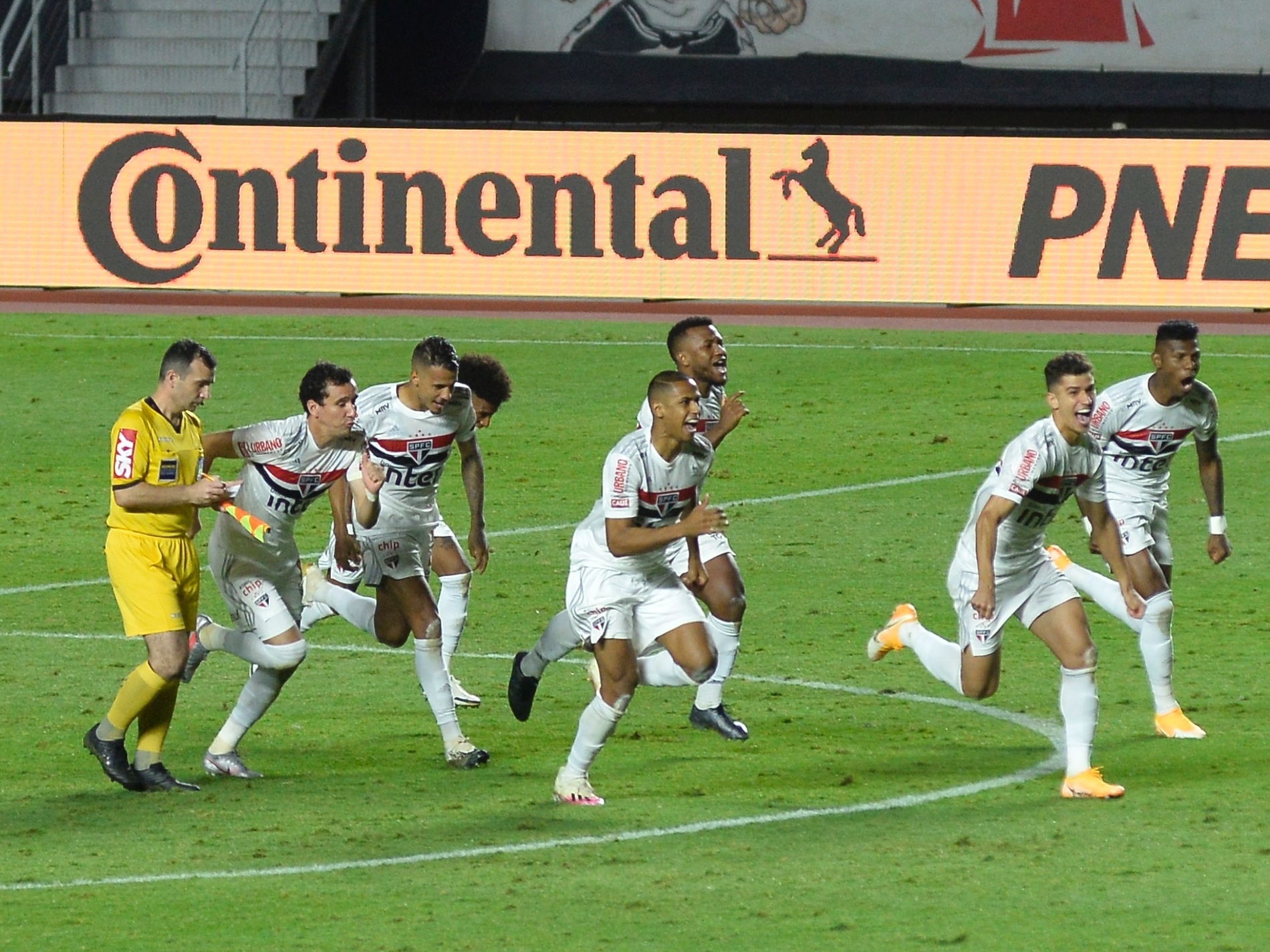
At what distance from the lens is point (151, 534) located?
30.0ft

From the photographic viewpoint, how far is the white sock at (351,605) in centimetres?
1070

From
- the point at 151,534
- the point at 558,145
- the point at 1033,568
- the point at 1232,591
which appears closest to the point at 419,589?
the point at 151,534

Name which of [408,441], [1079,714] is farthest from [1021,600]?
[408,441]

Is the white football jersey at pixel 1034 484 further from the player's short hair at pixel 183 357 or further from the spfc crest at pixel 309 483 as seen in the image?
the player's short hair at pixel 183 357

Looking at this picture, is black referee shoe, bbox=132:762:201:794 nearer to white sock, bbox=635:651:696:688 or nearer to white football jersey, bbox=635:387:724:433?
white sock, bbox=635:651:696:688

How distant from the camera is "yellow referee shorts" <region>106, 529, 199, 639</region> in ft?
29.7

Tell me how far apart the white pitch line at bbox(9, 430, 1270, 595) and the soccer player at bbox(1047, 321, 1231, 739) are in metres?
6.08

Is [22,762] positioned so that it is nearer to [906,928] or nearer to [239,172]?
[906,928]

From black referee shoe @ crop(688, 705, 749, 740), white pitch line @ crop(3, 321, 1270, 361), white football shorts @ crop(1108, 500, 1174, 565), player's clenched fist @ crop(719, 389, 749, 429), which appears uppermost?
white pitch line @ crop(3, 321, 1270, 361)

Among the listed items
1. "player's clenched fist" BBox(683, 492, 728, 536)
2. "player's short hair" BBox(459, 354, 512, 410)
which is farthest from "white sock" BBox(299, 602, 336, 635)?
"player's clenched fist" BBox(683, 492, 728, 536)

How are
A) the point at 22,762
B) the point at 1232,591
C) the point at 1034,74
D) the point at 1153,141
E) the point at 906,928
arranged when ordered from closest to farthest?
1. the point at 906,928
2. the point at 22,762
3. the point at 1232,591
4. the point at 1153,141
5. the point at 1034,74

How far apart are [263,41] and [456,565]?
2289 centimetres

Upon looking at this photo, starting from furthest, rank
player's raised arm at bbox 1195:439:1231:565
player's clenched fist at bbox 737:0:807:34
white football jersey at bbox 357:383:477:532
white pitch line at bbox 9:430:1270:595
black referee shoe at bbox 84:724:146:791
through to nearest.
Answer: player's clenched fist at bbox 737:0:807:34 → white pitch line at bbox 9:430:1270:595 → player's raised arm at bbox 1195:439:1231:565 → white football jersey at bbox 357:383:477:532 → black referee shoe at bbox 84:724:146:791

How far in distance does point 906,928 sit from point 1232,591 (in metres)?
7.55
